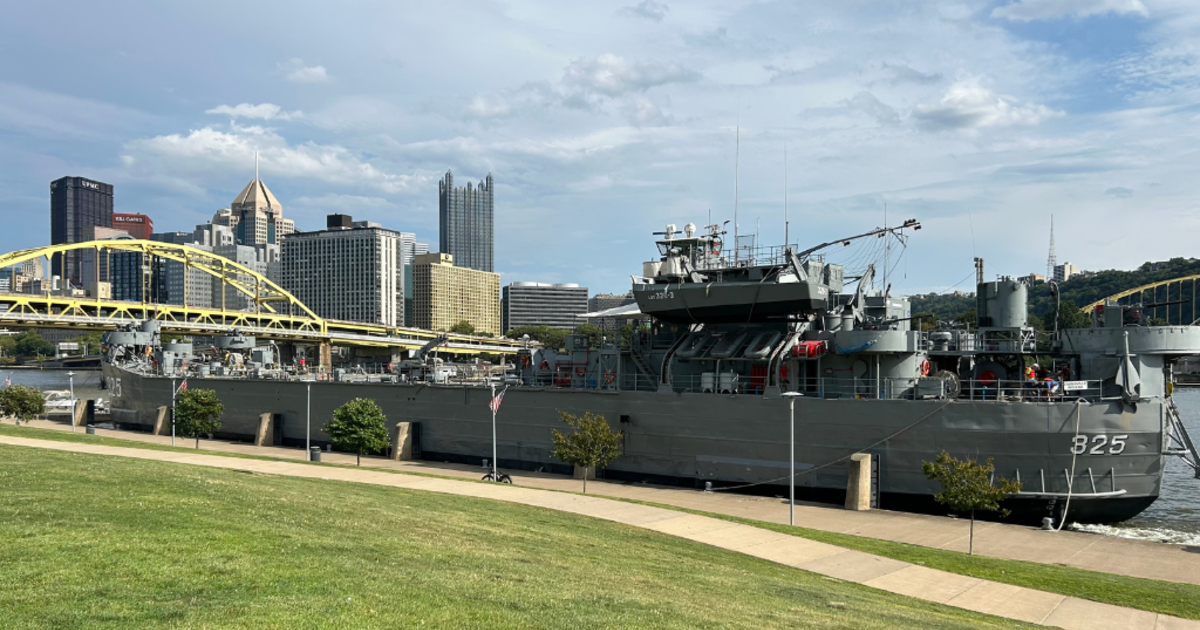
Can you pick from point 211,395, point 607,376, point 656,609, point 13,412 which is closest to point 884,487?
point 607,376

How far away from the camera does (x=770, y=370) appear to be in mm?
30562

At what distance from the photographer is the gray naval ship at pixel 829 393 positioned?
25.3m

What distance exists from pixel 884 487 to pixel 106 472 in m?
22.4

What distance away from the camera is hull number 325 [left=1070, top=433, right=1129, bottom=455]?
24953 millimetres

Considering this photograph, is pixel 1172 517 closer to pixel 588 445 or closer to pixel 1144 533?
pixel 1144 533

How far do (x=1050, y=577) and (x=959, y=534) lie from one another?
5667mm

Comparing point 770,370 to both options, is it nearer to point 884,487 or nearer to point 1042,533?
point 884,487

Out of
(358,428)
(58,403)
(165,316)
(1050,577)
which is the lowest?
(58,403)

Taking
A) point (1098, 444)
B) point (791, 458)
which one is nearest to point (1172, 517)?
point (1098, 444)

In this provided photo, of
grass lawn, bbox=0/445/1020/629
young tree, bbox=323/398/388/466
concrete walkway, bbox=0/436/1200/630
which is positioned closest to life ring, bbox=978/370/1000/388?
concrete walkway, bbox=0/436/1200/630

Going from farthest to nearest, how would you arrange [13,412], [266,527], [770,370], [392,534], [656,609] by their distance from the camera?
[13,412] → [770,370] → [392,534] → [266,527] → [656,609]

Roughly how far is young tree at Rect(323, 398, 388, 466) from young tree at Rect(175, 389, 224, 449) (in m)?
11.6

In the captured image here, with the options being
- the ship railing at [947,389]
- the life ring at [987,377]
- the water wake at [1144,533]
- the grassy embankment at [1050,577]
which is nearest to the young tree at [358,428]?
the ship railing at [947,389]

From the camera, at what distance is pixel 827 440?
28531 mm
